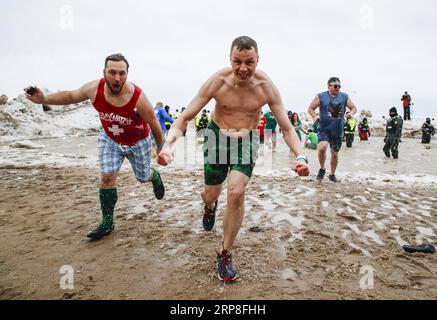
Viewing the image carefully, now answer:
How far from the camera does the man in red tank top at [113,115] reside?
3293 millimetres

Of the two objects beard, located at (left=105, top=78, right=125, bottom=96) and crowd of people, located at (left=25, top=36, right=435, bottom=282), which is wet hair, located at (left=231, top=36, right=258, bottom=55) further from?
beard, located at (left=105, top=78, right=125, bottom=96)

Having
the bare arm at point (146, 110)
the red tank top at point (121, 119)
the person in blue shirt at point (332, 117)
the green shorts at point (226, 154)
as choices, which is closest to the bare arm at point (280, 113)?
the green shorts at point (226, 154)

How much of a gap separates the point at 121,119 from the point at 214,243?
167cm

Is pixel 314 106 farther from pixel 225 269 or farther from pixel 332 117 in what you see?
pixel 225 269

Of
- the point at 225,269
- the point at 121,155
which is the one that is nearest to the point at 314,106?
the point at 121,155

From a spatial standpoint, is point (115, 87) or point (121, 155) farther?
point (121, 155)

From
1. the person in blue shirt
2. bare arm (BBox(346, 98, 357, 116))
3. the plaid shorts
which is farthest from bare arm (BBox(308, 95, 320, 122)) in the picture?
the plaid shorts

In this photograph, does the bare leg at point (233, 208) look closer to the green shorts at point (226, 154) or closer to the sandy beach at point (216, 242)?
the green shorts at point (226, 154)

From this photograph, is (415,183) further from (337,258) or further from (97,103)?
(97,103)

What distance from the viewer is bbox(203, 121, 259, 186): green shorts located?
9.46ft

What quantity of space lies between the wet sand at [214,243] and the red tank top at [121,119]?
110 centimetres

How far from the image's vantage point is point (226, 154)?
9.87 ft
